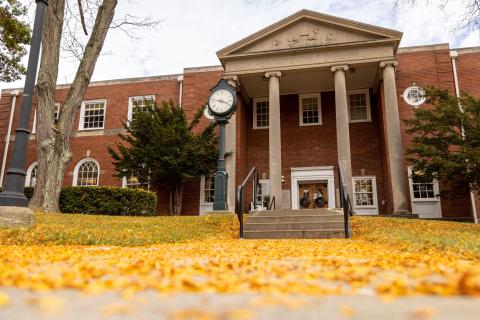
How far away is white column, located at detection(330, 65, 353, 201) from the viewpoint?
14.4m

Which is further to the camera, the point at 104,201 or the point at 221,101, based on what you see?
the point at 104,201

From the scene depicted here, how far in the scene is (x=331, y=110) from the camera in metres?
19.2

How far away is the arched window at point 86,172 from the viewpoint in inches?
803

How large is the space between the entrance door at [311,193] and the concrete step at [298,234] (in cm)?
983

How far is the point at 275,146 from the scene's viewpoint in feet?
50.6

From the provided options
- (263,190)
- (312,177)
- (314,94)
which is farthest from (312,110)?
(263,190)

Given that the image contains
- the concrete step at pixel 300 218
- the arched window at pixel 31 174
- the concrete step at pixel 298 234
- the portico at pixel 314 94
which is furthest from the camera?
the arched window at pixel 31 174

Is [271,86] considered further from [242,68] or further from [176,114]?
[176,114]

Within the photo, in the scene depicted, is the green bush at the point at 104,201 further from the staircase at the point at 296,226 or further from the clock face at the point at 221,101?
the staircase at the point at 296,226

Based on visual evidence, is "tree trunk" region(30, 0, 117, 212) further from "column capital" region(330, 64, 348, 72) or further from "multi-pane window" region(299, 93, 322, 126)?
"multi-pane window" region(299, 93, 322, 126)

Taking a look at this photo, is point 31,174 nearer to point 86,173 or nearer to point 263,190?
point 86,173

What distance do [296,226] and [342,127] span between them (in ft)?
23.3

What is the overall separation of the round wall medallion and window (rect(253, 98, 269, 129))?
7144 millimetres

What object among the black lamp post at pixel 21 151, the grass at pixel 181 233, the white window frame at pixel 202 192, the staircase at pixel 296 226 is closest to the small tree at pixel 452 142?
the grass at pixel 181 233
